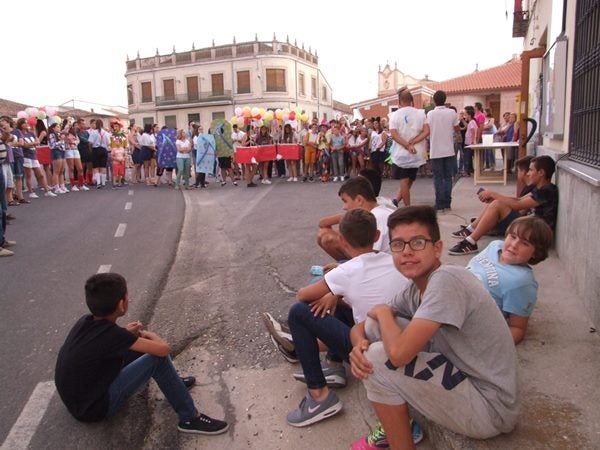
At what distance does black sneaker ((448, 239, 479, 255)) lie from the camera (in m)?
5.18

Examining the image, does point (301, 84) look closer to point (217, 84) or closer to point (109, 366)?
point (217, 84)

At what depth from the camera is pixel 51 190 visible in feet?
45.6

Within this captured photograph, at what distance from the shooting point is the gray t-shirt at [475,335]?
6.63 ft

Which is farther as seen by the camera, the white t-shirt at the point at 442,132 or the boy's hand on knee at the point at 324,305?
the white t-shirt at the point at 442,132

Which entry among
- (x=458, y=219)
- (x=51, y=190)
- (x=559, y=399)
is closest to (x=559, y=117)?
(x=458, y=219)

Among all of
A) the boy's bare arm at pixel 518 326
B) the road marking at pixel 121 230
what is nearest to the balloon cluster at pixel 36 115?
the road marking at pixel 121 230

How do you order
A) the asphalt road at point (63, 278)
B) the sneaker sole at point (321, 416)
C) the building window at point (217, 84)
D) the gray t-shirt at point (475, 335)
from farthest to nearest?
the building window at point (217, 84)
the asphalt road at point (63, 278)
the sneaker sole at point (321, 416)
the gray t-shirt at point (475, 335)

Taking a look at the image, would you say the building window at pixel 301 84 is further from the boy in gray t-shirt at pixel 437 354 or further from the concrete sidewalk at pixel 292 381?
the boy in gray t-shirt at pixel 437 354

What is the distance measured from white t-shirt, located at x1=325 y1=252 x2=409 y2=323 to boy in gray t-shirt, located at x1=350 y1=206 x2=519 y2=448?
1.32 feet

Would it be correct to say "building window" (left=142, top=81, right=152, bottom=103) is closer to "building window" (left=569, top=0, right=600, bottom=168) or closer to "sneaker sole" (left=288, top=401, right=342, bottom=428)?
"building window" (left=569, top=0, right=600, bottom=168)

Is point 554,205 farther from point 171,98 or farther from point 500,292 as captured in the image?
point 171,98

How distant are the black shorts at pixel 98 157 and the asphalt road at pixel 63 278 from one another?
12.0 ft

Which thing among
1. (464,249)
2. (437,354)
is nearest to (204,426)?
(437,354)

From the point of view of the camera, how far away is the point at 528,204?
4.88 meters
